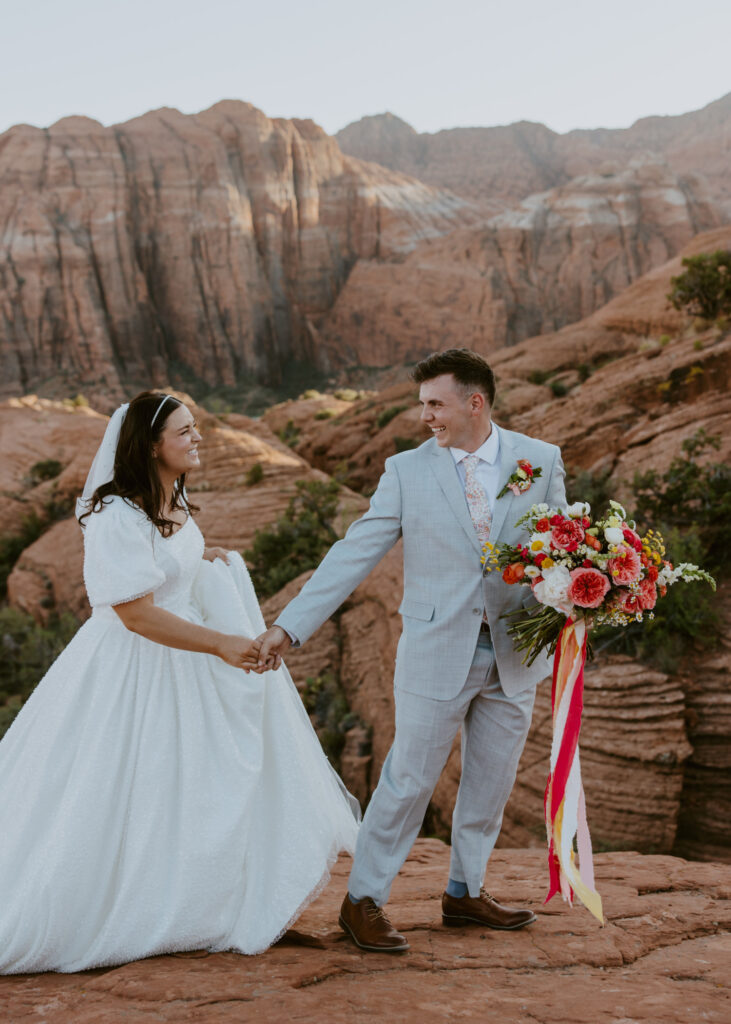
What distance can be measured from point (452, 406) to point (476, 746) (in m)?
1.32

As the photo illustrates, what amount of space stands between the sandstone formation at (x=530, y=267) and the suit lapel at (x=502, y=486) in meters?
41.7

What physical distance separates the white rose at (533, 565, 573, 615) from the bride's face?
Answer: 1393 millimetres

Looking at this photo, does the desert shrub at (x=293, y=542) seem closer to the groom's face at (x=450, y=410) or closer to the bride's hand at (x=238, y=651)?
the bride's hand at (x=238, y=651)

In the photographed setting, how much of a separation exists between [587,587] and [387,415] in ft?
56.3

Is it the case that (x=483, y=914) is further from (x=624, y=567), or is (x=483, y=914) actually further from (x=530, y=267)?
(x=530, y=267)

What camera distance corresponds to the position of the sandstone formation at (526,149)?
67.2m

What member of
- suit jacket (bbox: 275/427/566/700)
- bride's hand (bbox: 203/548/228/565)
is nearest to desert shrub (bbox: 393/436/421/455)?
bride's hand (bbox: 203/548/228/565)

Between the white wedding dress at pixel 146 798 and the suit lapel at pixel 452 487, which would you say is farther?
the suit lapel at pixel 452 487

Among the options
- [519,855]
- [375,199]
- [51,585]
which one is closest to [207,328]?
[375,199]

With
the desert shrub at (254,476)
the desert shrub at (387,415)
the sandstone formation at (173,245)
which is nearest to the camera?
the desert shrub at (254,476)

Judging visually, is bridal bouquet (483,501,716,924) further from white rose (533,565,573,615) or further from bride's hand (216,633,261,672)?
bride's hand (216,633,261,672)

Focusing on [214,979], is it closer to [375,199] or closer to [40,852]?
[40,852]

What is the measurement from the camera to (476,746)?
3254 millimetres

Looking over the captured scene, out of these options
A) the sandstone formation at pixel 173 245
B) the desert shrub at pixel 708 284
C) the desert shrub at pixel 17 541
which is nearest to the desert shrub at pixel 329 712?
the desert shrub at pixel 17 541
